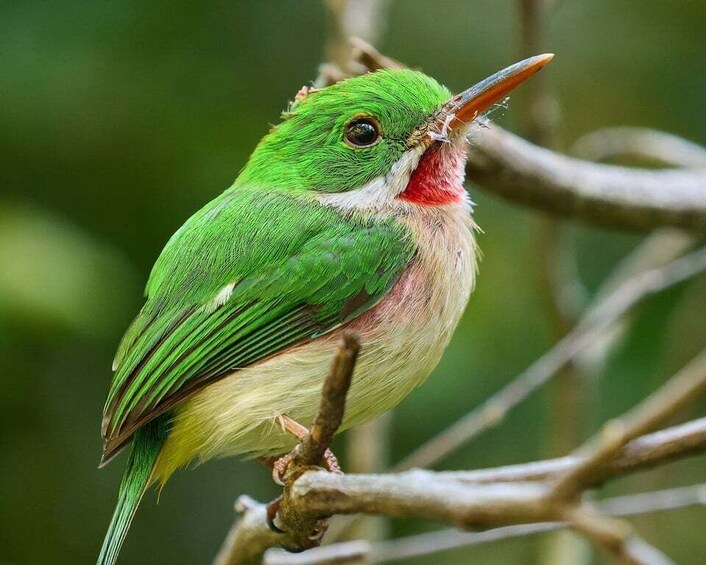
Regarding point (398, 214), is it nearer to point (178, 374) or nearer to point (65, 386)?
point (178, 374)

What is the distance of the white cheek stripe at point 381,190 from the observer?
2.88 metres

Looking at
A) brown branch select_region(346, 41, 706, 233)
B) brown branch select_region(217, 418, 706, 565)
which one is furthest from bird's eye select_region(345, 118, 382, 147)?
brown branch select_region(217, 418, 706, 565)

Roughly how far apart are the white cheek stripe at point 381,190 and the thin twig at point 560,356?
85 centimetres

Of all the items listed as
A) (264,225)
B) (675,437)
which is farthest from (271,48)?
(675,437)

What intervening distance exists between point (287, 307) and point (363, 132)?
0.55 meters

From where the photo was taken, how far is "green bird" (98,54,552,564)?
104 inches

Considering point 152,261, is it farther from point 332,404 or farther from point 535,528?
point 332,404

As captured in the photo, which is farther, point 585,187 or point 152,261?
point 152,261

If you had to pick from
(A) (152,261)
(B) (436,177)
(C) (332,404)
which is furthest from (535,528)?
(A) (152,261)

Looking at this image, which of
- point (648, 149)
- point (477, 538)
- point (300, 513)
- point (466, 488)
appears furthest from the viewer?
point (648, 149)

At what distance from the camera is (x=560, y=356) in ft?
13.0

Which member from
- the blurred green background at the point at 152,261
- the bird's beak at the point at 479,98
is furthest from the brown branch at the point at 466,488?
the blurred green background at the point at 152,261

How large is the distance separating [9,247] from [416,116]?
5.32ft

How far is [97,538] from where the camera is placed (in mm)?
4707
